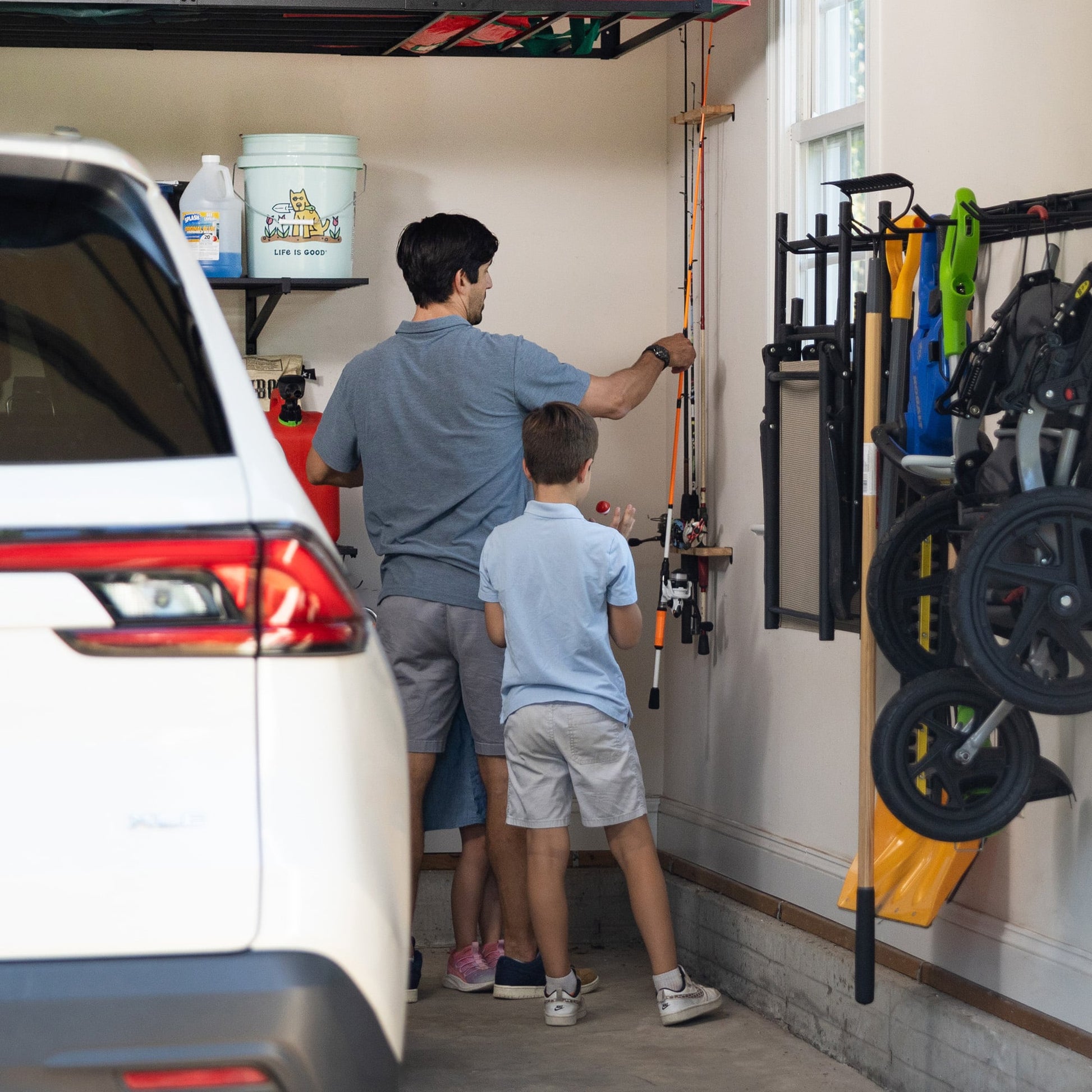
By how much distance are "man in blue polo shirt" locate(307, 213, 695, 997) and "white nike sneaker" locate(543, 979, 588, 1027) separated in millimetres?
235

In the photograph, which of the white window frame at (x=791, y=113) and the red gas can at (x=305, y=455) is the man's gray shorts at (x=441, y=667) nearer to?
the red gas can at (x=305, y=455)

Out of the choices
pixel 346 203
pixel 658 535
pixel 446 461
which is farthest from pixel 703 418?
pixel 346 203

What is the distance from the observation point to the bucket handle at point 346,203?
446cm

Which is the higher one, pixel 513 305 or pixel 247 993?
pixel 513 305

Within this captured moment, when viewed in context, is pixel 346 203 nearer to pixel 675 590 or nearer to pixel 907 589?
pixel 675 590

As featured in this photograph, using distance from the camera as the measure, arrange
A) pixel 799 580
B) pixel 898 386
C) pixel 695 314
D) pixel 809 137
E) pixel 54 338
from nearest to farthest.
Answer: pixel 54 338 → pixel 898 386 → pixel 799 580 → pixel 809 137 → pixel 695 314

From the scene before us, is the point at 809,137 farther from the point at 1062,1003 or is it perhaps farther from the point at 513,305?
the point at 1062,1003

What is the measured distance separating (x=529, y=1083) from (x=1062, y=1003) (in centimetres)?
130

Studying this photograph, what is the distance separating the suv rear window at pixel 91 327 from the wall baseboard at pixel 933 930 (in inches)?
86.7

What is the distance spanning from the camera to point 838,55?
4012 mm

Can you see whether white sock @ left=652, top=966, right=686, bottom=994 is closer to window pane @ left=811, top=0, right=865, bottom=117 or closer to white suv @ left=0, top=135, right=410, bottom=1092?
window pane @ left=811, top=0, right=865, bottom=117

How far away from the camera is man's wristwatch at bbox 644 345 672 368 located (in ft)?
13.9

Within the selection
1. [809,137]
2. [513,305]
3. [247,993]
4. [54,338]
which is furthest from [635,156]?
[247,993]

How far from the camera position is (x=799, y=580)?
11.4 feet
